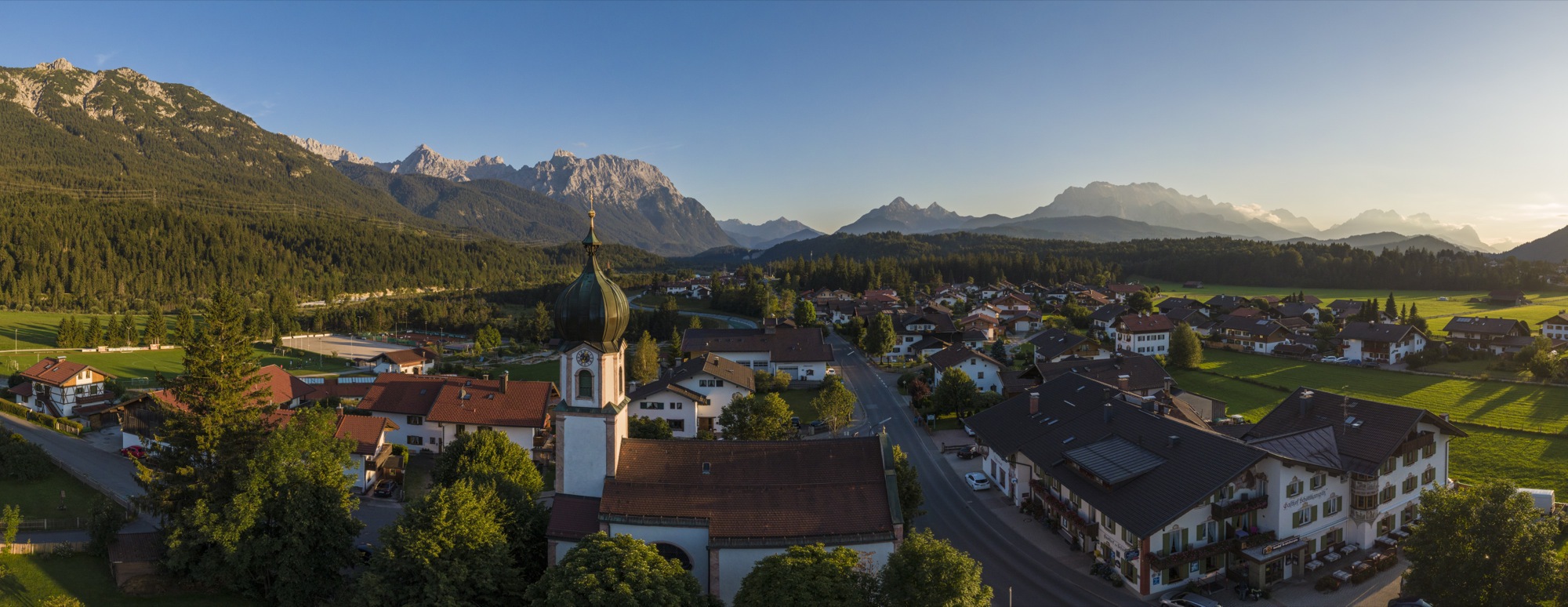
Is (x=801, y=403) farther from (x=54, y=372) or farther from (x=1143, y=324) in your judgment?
(x=54, y=372)

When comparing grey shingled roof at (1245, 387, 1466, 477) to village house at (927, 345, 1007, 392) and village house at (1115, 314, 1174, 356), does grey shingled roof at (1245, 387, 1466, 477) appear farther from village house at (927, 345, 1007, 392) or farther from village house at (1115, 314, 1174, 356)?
village house at (1115, 314, 1174, 356)

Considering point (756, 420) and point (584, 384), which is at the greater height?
point (584, 384)

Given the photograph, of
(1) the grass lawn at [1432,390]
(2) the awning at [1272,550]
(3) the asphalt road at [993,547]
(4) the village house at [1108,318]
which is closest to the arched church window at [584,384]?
(3) the asphalt road at [993,547]

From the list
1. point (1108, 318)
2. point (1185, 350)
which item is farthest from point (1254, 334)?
point (1185, 350)

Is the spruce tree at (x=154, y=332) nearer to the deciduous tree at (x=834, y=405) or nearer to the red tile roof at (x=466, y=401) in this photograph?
the red tile roof at (x=466, y=401)

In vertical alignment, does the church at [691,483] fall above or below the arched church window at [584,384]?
below

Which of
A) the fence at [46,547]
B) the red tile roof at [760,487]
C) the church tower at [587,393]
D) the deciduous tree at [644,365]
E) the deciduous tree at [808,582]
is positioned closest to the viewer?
the deciduous tree at [808,582]

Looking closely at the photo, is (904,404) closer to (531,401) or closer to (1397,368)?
(531,401)

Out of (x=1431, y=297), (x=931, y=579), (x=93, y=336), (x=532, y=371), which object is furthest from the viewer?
(x=1431, y=297)
